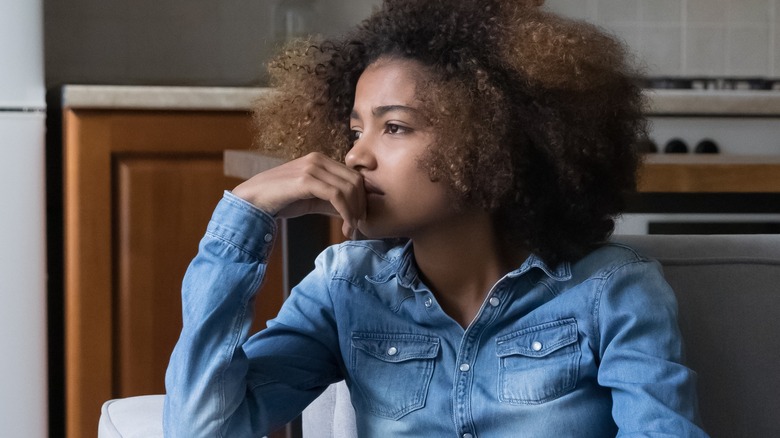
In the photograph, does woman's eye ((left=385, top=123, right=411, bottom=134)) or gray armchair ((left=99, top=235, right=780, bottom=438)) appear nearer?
woman's eye ((left=385, top=123, right=411, bottom=134))

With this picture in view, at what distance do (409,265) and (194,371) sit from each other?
0.81 feet

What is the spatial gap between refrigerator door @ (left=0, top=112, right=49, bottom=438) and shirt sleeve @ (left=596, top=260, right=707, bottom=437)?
5.50ft

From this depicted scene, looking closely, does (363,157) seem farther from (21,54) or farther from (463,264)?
(21,54)

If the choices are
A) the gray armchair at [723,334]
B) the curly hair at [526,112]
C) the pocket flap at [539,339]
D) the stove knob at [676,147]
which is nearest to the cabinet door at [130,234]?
the stove knob at [676,147]

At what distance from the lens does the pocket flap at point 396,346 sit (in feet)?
3.62

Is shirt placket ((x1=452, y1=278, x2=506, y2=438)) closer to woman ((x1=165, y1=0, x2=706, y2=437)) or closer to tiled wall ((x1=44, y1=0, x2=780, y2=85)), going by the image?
woman ((x1=165, y1=0, x2=706, y2=437))

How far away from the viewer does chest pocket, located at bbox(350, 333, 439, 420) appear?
3.60 feet

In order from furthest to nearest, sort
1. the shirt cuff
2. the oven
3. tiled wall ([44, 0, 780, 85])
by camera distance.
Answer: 1. tiled wall ([44, 0, 780, 85])
2. the oven
3. the shirt cuff

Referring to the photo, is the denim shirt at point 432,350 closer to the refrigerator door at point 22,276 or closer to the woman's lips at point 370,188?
the woman's lips at point 370,188

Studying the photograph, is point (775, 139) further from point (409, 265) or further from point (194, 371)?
point (194, 371)

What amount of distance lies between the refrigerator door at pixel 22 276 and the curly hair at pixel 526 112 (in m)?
1.45

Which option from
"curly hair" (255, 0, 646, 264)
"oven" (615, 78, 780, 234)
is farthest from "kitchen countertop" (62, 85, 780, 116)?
"curly hair" (255, 0, 646, 264)

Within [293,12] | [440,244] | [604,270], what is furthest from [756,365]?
[293,12]

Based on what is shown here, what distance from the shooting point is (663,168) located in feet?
4.66
